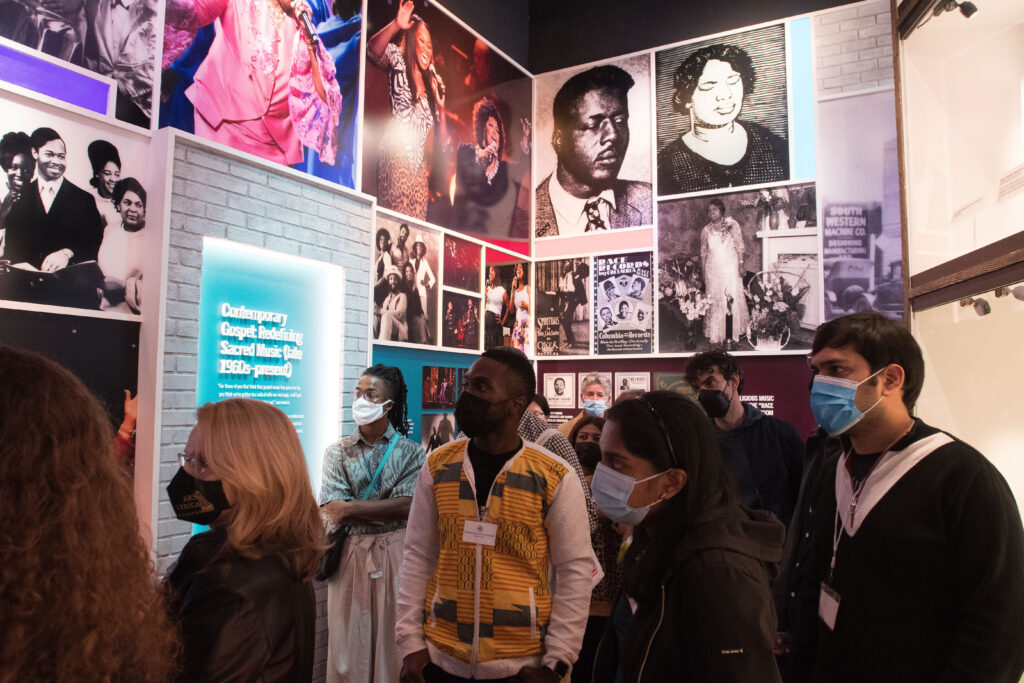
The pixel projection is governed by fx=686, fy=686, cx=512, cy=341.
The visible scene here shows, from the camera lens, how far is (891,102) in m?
5.99

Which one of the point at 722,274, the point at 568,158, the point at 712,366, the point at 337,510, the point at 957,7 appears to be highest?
the point at 568,158

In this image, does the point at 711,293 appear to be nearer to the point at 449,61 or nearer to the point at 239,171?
the point at 449,61

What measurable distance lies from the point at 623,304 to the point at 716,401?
3008 millimetres

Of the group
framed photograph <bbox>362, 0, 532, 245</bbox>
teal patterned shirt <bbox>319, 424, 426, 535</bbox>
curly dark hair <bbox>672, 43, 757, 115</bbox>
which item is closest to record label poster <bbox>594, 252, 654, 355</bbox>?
framed photograph <bbox>362, 0, 532, 245</bbox>

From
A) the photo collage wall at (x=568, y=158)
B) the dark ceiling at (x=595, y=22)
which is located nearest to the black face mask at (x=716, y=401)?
the photo collage wall at (x=568, y=158)

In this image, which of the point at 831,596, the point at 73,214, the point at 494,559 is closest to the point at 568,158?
the point at 73,214

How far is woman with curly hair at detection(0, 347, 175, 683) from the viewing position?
926 mm

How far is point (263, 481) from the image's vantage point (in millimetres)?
1805

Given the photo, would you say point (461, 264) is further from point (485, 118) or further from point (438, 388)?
point (485, 118)

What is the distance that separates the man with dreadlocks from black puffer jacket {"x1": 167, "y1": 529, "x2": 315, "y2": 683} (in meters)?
2.10

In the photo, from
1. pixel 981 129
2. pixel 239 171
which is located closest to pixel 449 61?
pixel 239 171

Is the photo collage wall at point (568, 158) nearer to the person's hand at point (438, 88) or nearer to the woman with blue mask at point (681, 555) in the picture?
the person's hand at point (438, 88)

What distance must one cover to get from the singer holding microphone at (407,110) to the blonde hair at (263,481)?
3.78m

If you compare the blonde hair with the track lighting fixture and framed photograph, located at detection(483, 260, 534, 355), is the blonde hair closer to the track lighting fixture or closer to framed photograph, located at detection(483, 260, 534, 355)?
the track lighting fixture
